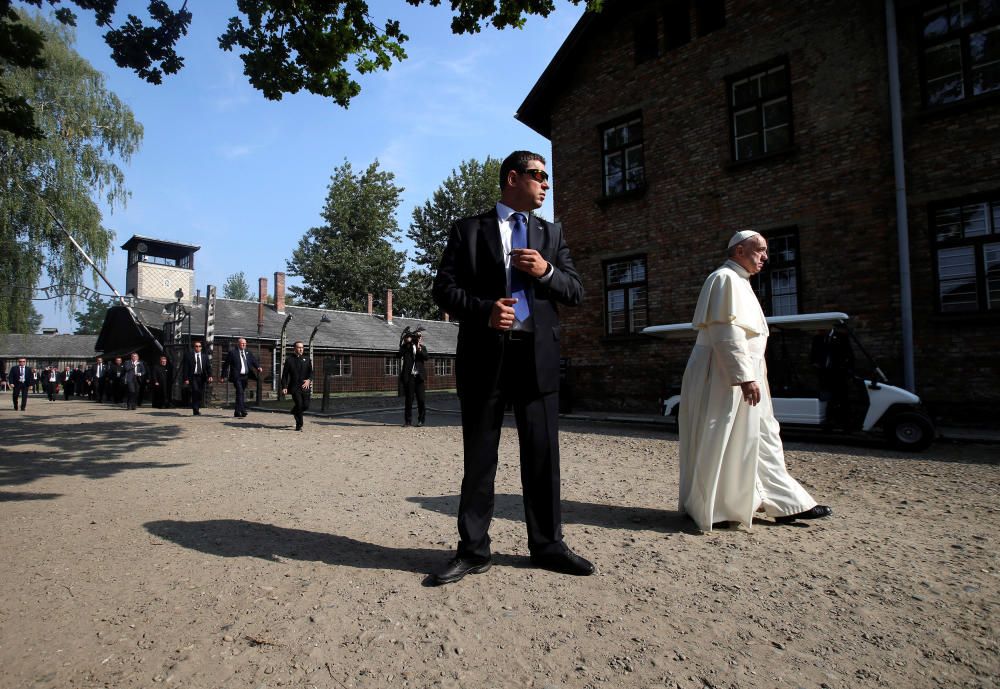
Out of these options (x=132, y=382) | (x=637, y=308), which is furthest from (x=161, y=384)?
(x=637, y=308)

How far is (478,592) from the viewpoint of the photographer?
8.88 feet

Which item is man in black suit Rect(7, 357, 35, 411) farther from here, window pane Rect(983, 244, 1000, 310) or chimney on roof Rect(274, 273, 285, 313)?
window pane Rect(983, 244, 1000, 310)

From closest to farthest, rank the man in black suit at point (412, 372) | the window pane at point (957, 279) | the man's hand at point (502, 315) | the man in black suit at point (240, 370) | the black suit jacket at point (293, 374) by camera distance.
→ the man's hand at point (502, 315) → the window pane at point (957, 279) → the black suit jacket at point (293, 374) → the man in black suit at point (412, 372) → the man in black suit at point (240, 370)

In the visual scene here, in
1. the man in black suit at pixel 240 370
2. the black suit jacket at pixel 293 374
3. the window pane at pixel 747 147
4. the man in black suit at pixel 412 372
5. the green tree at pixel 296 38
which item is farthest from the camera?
the man in black suit at pixel 240 370

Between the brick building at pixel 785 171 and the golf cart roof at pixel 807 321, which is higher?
the brick building at pixel 785 171

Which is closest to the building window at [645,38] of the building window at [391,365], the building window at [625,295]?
the building window at [625,295]

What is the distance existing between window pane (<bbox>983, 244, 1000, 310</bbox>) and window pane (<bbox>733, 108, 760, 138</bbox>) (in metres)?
4.86

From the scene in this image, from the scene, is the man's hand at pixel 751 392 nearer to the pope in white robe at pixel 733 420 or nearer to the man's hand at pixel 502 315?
the pope in white robe at pixel 733 420

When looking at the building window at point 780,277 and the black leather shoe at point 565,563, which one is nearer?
the black leather shoe at point 565,563

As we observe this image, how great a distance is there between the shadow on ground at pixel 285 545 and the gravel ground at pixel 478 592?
0.02 metres

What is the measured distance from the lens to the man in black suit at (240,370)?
13.7 metres

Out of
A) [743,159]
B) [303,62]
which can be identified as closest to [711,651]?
[303,62]

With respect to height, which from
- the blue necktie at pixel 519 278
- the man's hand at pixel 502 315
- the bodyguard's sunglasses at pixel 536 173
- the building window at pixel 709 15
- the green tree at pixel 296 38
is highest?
the building window at pixel 709 15

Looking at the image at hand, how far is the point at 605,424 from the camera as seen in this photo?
38.2 feet
